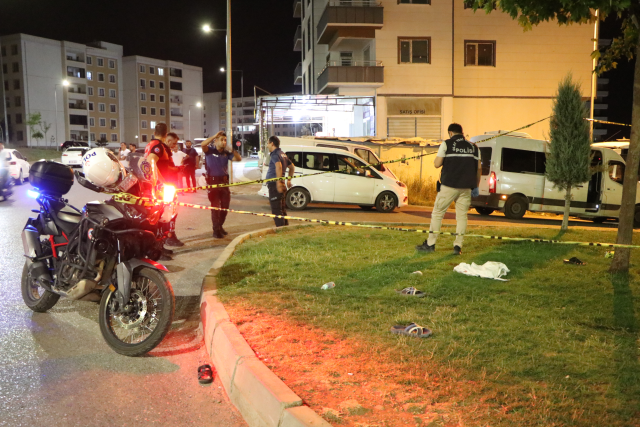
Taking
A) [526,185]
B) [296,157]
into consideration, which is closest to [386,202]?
[296,157]

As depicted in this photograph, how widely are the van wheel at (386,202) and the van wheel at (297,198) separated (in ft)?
6.55

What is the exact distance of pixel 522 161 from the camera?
626 inches

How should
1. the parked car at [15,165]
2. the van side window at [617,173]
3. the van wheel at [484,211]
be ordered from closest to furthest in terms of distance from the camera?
the van side window at [617,173] → the van wheel at [484,211] → the parked car at [15,165]

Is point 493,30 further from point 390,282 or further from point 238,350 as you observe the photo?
point 238,350

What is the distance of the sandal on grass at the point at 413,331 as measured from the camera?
4629mm

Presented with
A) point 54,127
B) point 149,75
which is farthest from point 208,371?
point 149,75

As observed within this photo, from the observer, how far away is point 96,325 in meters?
5.51

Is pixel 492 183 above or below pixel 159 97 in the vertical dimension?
below

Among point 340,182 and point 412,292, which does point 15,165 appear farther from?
point 412,292

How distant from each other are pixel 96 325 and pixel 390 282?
3133 millimetres

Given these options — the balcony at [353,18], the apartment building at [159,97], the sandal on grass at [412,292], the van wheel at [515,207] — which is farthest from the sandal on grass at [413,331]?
the apartment building at [159,97]

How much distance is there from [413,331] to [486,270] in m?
2.52

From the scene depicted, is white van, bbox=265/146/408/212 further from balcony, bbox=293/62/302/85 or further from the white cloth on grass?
balcony, bbox=293/62/302/85

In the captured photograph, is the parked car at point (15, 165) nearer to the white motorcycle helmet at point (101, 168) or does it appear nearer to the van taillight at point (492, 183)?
the van taillight at point (492, 183)
